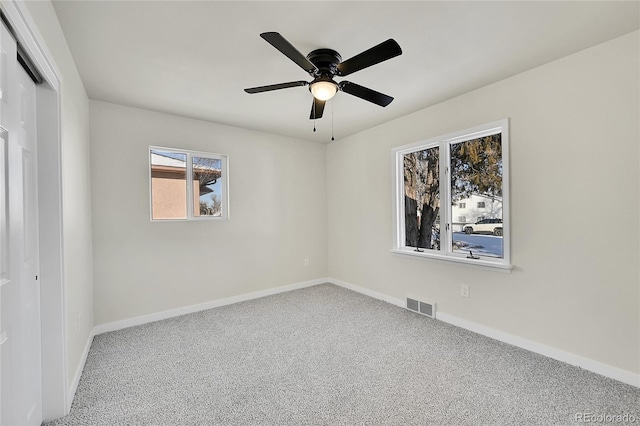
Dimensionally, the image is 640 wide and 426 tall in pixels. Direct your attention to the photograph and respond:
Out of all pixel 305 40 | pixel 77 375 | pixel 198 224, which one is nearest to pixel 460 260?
pixel 305 40

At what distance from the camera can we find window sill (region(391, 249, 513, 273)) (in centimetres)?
266

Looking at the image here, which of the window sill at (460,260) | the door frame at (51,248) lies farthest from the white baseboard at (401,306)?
the window sill at (460,260)

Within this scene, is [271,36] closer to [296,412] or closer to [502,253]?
[296,412]

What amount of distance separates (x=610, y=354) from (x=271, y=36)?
317 cm

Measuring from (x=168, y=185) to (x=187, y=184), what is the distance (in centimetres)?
21

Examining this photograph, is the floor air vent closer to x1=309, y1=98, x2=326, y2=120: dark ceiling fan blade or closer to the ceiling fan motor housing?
x1=309, y1=98, x2=326, y2=120: dark ceiling fan blade

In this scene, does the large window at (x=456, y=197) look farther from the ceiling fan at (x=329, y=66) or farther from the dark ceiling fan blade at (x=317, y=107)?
the dark ceiling fan blade at (x=317, y=107)

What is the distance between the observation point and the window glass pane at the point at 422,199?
3408mm

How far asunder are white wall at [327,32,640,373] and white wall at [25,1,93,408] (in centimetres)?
327

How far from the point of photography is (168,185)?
3484 millimetres

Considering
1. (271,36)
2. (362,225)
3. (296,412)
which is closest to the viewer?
(271,36)

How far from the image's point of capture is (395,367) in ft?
7.45

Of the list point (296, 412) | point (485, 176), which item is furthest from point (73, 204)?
point (485, 176)

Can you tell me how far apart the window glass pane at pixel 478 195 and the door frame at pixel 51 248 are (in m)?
3.41
